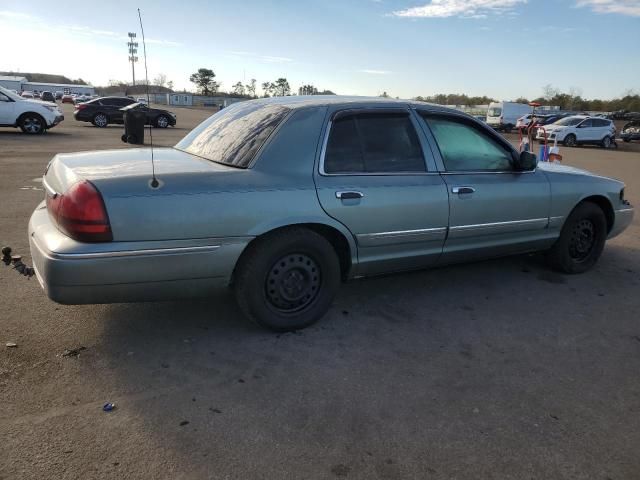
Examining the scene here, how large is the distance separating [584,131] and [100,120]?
977 inches

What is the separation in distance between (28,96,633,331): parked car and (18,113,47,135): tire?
675 inches

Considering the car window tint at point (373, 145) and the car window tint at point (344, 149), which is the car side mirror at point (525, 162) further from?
the car window tint at point (344, 149)

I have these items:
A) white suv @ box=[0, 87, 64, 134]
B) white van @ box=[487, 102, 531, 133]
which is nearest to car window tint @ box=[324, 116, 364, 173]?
white suv @ box=[0, 87, 64, 134]

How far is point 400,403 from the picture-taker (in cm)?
280

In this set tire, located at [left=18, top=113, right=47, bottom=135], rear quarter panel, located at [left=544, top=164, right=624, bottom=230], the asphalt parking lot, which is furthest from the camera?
tire, located at [left=18, top=113, right=47, bottom=135]

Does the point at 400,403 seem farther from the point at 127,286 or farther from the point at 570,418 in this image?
the point at 127,286

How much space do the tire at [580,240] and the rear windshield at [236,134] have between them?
3.03 meters

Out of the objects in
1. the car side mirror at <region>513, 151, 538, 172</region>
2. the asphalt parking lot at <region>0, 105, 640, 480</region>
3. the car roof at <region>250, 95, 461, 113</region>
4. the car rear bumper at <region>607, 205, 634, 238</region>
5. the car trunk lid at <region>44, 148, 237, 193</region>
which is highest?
the car roof at <region>250, 95, 461, 113</region>

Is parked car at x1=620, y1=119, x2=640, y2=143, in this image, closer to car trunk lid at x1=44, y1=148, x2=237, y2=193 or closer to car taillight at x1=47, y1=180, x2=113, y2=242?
car trunk lid at x1=44, y1=148, x2=237, y2=193

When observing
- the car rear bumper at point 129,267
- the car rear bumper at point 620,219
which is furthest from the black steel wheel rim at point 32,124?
the car rear bumper at point 620,219

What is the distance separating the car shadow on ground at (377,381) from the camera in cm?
240

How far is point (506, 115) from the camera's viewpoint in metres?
39.8

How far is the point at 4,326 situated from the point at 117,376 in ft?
3.64

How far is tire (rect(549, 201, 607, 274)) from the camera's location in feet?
16.2
